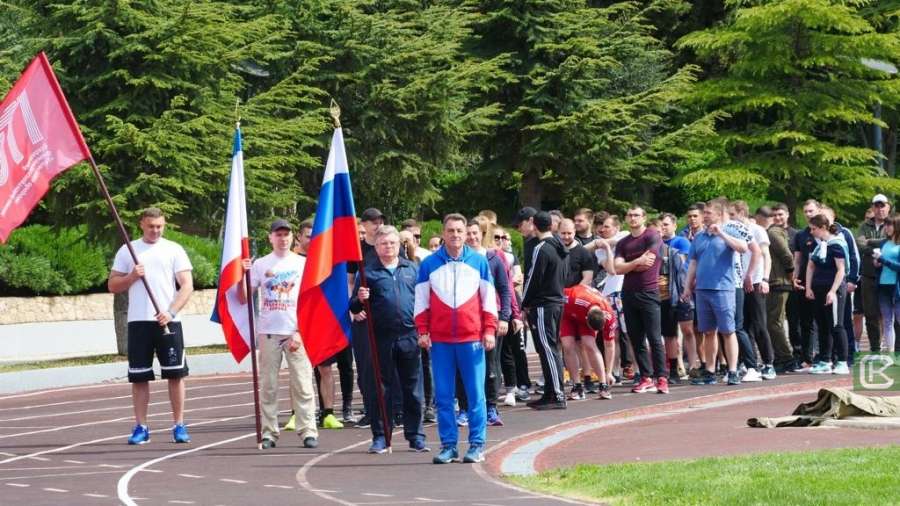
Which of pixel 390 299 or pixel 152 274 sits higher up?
pixel 152 274

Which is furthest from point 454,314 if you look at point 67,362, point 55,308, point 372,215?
point 55,308

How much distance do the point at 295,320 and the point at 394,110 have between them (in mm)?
18864

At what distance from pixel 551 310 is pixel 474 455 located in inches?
147

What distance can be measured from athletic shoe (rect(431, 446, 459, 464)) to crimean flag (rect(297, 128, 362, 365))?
4.68ft

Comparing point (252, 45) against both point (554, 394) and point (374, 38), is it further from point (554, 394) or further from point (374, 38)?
point (554, 394)

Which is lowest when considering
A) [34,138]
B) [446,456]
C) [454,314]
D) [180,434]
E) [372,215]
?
[446,456]

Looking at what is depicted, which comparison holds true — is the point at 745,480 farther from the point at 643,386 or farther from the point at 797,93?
the point at 797,93

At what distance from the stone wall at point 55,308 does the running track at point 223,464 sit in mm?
13594

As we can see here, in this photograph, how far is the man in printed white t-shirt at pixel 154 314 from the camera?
14.3m

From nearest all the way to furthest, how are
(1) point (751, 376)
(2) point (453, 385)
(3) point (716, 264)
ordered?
(2) point (453, 385), (3) point (716, 264), (1) point (751, 376)

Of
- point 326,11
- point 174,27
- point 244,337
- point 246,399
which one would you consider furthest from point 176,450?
point 326,11

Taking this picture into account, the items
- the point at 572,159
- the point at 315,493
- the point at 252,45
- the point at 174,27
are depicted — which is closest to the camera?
the point at 315,493

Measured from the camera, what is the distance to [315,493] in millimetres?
11039

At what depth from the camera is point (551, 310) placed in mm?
16062
